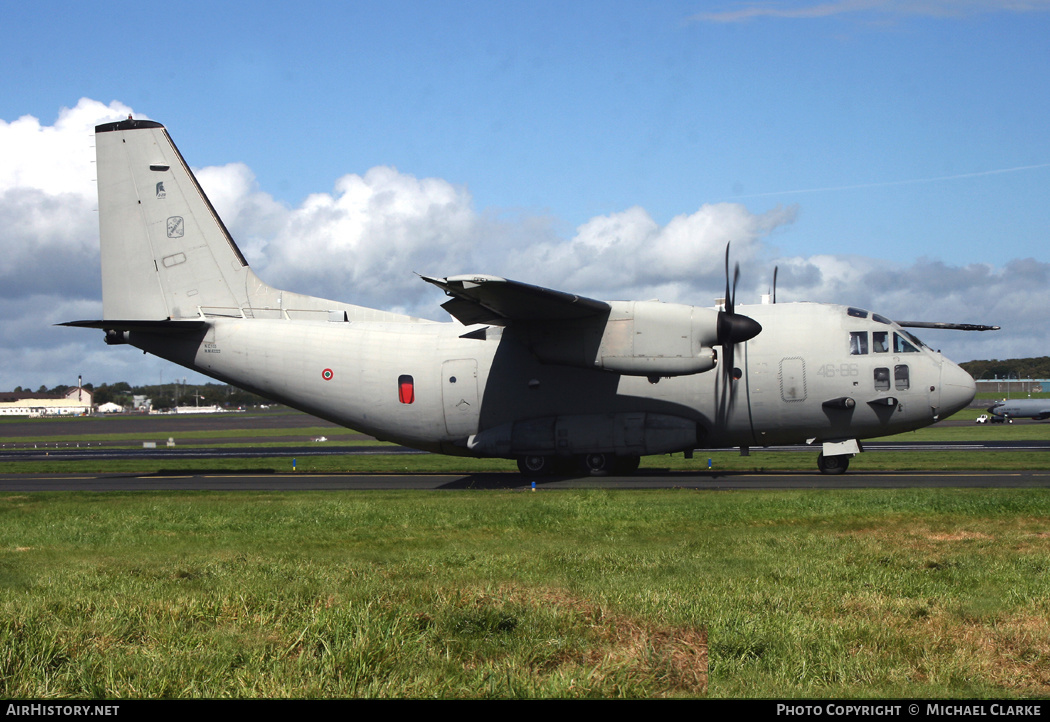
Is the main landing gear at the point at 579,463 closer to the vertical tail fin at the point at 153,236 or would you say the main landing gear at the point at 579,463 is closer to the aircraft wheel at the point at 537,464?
the aircraft wheel at the point at 537,464

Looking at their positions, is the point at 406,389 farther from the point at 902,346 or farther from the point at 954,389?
the point at 954,389

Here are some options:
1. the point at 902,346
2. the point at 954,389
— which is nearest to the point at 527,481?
the point at 902,346

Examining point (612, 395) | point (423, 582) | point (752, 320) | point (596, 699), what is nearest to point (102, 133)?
point (612, 395)

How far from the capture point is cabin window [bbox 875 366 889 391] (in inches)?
947

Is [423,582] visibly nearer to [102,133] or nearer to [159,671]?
[159,671]

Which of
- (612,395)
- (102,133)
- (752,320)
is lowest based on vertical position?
(612,395)

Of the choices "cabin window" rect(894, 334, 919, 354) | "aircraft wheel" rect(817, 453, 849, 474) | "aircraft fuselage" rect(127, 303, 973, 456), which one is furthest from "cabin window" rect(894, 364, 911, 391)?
→ "aircraft wheel" rect(817, 453, 849, 474)

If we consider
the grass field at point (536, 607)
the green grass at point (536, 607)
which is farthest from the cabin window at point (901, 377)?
the green grass at point (536, 607)

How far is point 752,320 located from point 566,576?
14.7m

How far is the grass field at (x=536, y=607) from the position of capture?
6238mm

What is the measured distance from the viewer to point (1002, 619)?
786 cm

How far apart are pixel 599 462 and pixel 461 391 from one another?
15.4 feet

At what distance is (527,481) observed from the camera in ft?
83.1

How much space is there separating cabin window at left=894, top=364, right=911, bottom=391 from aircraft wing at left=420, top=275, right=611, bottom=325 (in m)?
8.62
